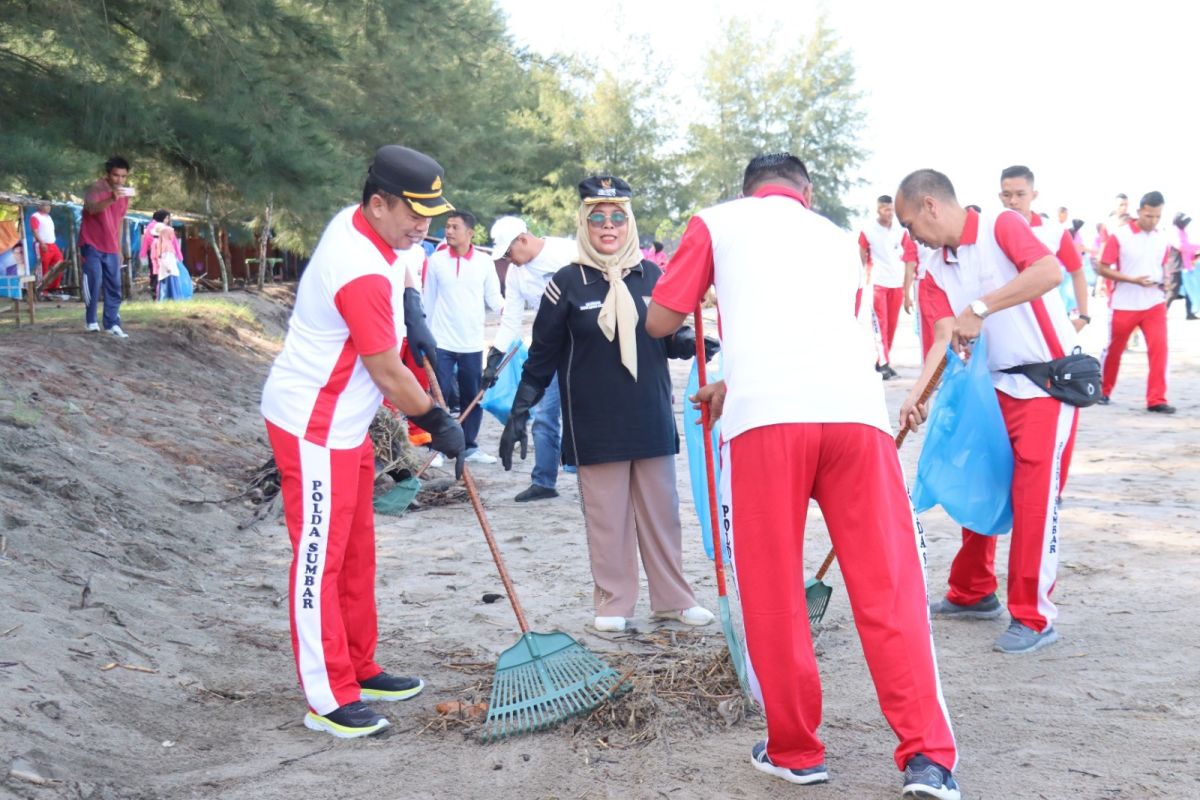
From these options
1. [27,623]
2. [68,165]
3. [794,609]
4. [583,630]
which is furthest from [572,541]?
[68,165]

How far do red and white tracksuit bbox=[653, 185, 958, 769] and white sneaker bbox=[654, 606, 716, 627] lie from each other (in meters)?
1.77

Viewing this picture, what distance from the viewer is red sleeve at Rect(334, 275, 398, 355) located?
3809mm

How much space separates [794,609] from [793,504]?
12.2 inches

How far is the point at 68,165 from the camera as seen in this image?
25.5 feet

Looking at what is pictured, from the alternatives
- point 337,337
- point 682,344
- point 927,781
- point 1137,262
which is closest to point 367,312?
point 337,337

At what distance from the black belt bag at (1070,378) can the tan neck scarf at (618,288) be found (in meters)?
1.66

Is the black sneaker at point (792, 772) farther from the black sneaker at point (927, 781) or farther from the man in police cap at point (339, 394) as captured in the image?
the man in police cap at point (339, 394)

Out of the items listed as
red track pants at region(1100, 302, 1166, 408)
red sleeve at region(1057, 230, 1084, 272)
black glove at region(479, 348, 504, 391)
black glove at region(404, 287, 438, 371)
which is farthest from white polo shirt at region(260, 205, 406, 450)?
red track pants at region(1100, 302, 1166, 408)

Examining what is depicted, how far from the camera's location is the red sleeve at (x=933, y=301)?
5.03 m

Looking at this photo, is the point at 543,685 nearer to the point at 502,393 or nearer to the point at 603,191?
the point at 603,191

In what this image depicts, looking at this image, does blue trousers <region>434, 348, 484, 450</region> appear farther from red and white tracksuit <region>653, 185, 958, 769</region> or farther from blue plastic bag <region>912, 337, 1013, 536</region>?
red and white tracksuit <region>653, 185, 958, 769</region>

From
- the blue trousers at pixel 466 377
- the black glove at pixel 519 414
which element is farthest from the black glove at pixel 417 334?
the blue trousers at pixel 466 377

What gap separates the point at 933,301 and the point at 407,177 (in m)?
2.45

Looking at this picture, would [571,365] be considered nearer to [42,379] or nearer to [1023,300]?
[1023,300]
